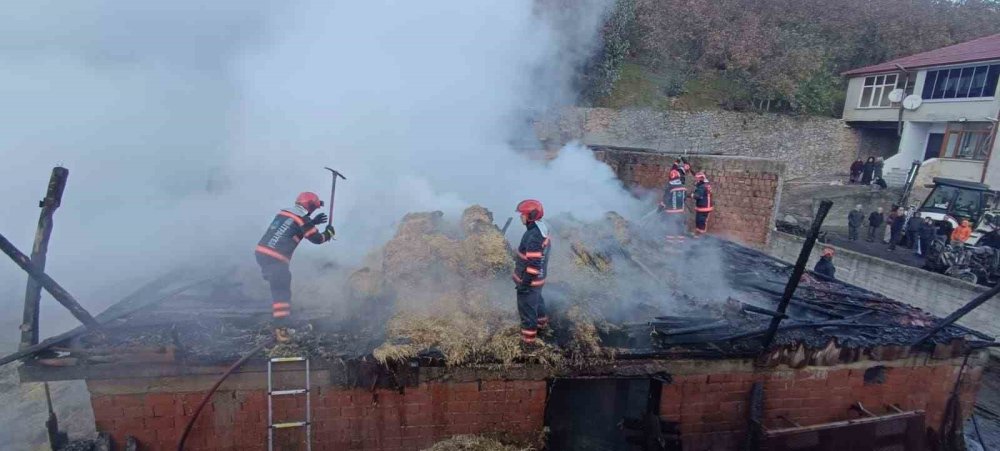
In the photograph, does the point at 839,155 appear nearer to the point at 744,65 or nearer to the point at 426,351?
the point at 744,65

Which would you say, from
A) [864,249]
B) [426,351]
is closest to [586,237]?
[426,351]

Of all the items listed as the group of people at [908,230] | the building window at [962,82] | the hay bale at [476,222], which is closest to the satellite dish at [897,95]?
the building window at [962,82]

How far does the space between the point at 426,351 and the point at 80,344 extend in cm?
321

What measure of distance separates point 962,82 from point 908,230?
1103 centimetres

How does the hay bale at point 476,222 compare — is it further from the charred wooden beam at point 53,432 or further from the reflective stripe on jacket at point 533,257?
the charred wooden beam at point 53,432

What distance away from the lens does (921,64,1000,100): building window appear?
64.6 ft

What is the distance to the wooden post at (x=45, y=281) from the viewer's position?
4.19m

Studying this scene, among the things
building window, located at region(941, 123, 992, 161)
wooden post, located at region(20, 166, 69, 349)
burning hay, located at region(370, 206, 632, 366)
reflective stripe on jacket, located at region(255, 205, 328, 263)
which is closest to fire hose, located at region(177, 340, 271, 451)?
reflective stripe on jacket, located at region(255, 205, 328, 263)

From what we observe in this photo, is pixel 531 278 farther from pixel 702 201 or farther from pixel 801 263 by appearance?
pixel 702 201

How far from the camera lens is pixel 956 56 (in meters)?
21.1

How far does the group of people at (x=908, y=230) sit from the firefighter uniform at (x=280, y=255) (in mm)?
15436

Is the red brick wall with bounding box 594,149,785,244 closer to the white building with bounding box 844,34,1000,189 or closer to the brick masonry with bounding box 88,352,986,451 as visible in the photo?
the brick masonry with bounding box 88,352,986,451

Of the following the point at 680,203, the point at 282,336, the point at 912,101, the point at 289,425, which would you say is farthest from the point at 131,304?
the point at 912,101

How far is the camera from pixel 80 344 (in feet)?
15.7
